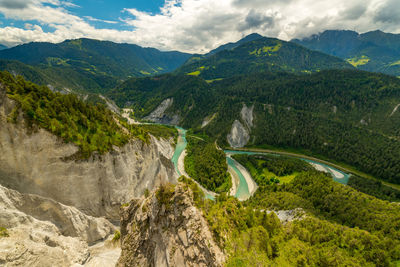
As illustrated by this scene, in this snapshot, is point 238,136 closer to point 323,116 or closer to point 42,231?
point 323,116

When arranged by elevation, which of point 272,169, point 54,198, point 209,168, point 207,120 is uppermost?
point 54,198

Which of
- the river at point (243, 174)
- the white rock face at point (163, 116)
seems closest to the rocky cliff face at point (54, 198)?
the river at point (243, 174)

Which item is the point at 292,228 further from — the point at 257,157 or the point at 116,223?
the point at 257,157

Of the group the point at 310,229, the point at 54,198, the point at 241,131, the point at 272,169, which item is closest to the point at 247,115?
the point at 241,131

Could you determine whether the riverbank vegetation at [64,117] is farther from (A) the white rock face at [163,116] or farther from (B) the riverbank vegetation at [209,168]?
(A) the white rock face at [163,116]

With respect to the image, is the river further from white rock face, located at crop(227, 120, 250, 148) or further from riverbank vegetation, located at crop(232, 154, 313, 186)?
white rock face, located at crop(227, 120, 250, 148)
